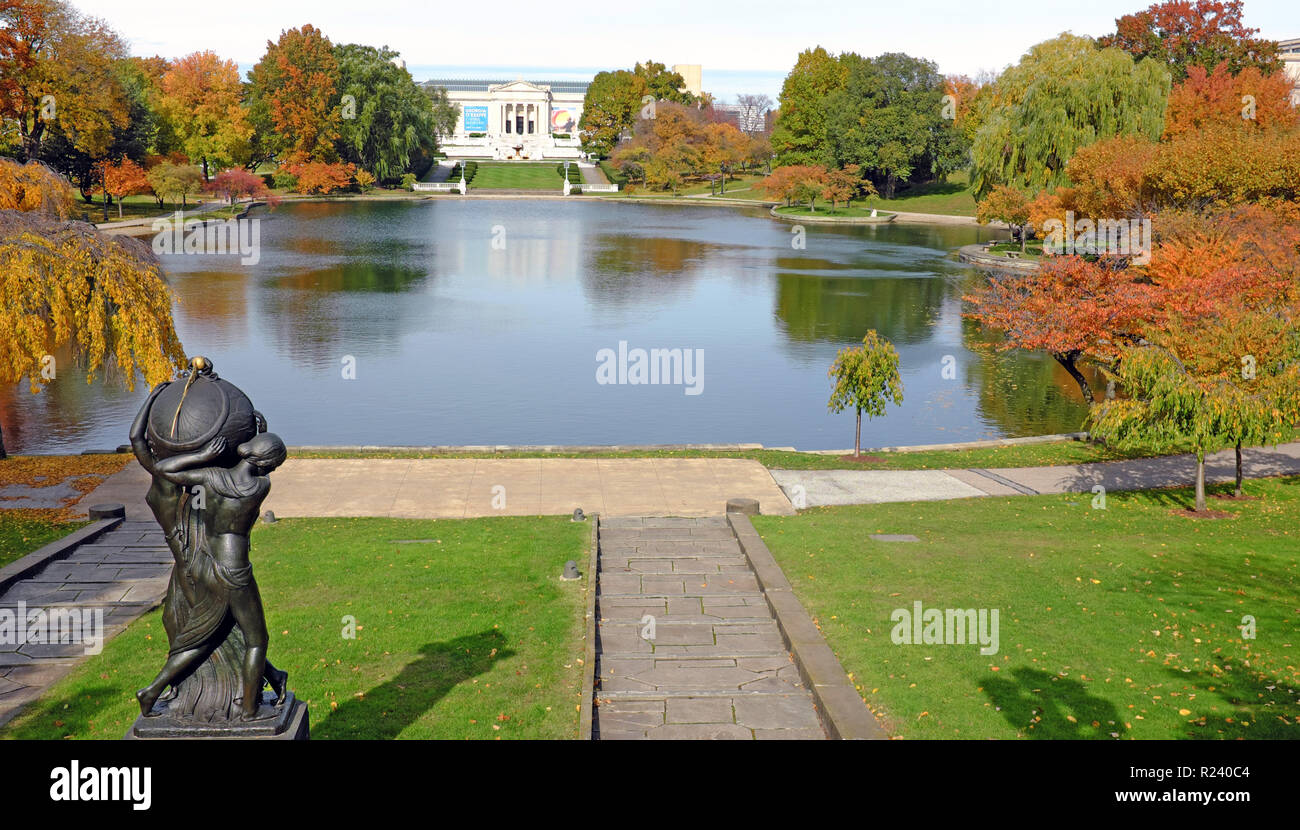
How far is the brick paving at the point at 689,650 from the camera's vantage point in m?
11.4

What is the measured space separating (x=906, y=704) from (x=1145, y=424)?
1129 centimetres

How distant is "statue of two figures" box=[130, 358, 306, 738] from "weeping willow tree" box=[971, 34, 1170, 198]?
60.5m

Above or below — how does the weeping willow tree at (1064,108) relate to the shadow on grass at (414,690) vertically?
above

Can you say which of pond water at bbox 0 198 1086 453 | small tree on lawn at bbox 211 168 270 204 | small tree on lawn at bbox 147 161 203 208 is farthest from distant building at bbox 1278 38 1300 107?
small tree on lawn at bbox 147 161 203 208

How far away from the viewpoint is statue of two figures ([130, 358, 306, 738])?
745 cm

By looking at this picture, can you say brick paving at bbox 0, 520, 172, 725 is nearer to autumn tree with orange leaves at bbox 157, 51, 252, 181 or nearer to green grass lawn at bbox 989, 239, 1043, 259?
green grass lawn at bbox 989, 239, 1043, 259

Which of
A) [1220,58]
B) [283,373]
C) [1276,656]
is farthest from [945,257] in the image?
[1276,656]

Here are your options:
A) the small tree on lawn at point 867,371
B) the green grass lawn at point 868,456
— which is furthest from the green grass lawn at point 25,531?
the small tree on lawn at point 867,371

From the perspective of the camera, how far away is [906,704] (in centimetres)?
1142

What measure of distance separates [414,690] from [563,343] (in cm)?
3088

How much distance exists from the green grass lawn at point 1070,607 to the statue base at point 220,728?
6.23 m

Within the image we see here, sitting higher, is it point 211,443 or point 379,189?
point 379,189

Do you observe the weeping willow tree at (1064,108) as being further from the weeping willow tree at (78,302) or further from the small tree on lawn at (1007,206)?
the weeping willow tree at (78,302)
